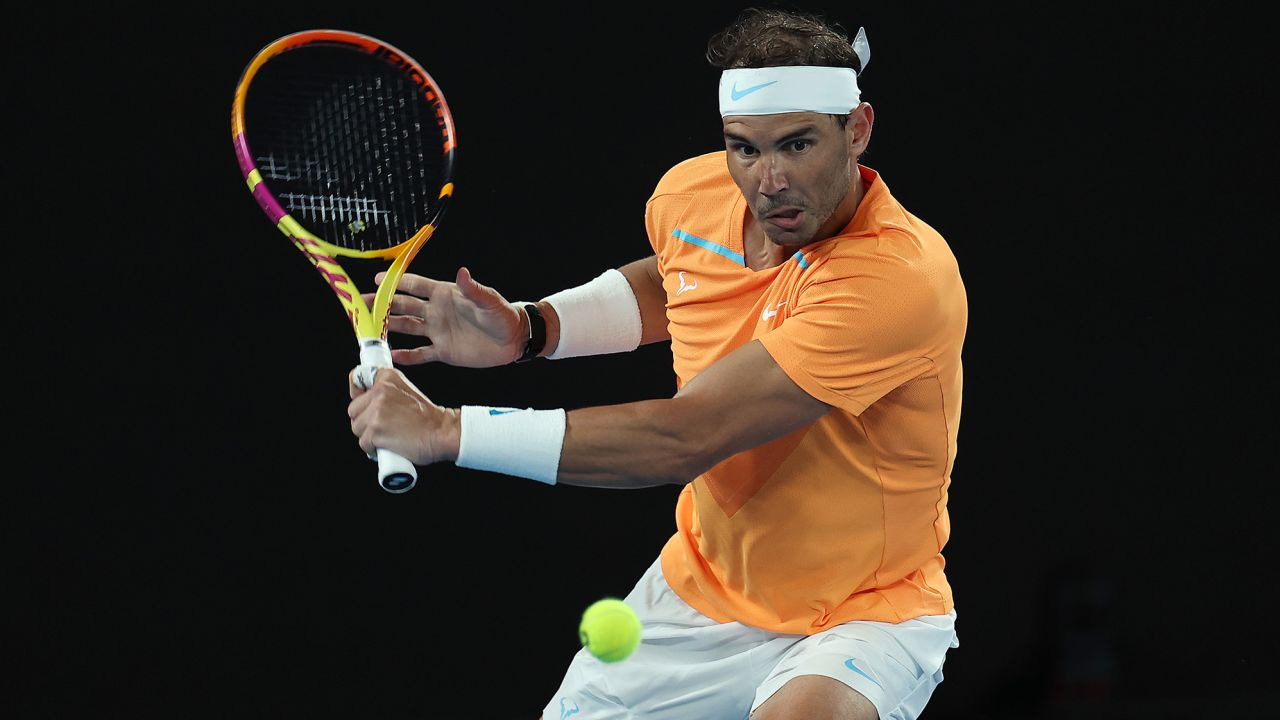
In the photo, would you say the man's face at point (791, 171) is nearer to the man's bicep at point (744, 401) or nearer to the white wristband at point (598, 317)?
the man's bicep at point (744, 401)

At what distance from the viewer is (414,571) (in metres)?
3.72

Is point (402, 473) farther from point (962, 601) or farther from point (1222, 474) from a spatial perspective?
point (1222, 474)

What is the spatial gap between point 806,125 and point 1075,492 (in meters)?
2.10

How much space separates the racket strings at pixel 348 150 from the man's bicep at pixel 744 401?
25.2 inches

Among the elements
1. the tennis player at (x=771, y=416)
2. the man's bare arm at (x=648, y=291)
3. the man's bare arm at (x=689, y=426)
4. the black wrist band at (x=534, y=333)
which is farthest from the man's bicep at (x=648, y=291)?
the man's bare arm at (x=689, y=426)

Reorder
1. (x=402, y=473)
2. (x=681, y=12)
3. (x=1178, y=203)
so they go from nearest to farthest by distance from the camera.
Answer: (x=402, y=473) → (x=681, y=12) → (x=1178, y=203)

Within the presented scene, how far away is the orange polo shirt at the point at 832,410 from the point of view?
2.28m

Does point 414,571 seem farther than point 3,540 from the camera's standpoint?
Yes

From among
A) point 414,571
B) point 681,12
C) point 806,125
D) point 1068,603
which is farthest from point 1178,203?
point 414,571

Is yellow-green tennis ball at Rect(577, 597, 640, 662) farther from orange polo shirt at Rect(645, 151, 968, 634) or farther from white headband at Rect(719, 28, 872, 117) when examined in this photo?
white headband at Rect(719, 28, 872, 117)

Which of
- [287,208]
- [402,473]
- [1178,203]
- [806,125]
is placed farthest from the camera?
[1178,203]

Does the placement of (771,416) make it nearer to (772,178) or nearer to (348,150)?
(772,178)

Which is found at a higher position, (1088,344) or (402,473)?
(402,473)

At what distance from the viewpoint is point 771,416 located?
7.36ft
